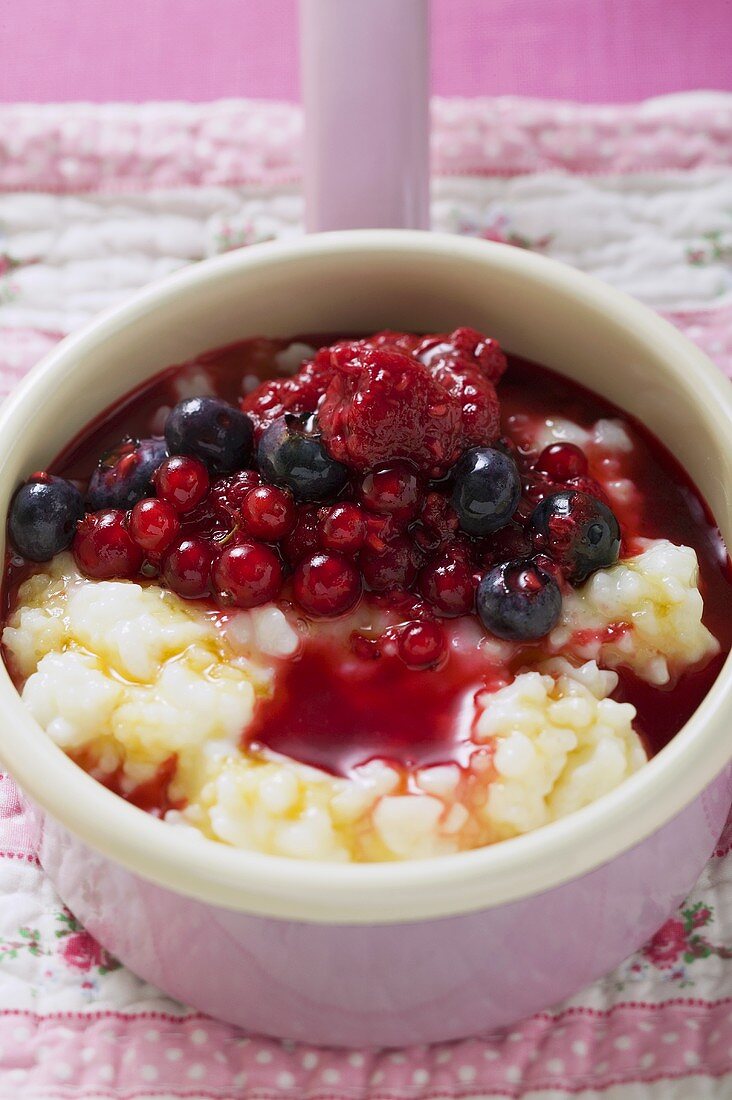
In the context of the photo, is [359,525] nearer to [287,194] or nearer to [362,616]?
[362,616]

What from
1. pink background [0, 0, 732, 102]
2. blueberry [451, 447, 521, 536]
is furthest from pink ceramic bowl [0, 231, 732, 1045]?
pink background [0, 0, 732, 102]

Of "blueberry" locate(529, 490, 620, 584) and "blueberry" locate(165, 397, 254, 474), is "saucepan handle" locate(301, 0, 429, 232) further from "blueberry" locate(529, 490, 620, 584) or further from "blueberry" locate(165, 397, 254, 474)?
"blueberry" locate(529, 490, 620, 584)

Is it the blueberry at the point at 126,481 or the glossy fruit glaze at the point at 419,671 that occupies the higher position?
the blueberry at the point at 126,481

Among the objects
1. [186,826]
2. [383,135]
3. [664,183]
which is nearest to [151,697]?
[186,826]

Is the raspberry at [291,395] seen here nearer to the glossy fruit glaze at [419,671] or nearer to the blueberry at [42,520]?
the glossy fruit glaze at [419,671]

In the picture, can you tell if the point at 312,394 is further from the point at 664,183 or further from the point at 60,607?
the point at 664,183

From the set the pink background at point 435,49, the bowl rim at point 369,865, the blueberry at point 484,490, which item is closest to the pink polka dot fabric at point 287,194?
the pink background at point 435,49
